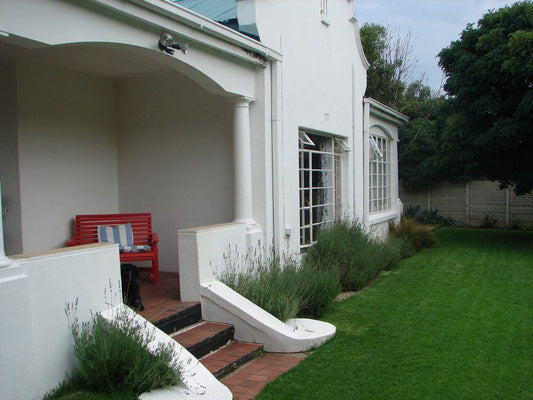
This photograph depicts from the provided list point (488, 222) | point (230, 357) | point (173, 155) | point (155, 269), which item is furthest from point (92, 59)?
point (488, 222)

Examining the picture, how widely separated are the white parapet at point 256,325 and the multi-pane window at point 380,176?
25.6 ft

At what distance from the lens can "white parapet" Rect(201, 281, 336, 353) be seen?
214 inches

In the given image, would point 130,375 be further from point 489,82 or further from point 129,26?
point 489,82

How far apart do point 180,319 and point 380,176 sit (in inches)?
407

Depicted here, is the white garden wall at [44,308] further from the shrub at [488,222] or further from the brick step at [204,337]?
the shrub at [488,222]

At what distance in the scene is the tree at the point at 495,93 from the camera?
12.3 meters

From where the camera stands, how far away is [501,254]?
1235cm

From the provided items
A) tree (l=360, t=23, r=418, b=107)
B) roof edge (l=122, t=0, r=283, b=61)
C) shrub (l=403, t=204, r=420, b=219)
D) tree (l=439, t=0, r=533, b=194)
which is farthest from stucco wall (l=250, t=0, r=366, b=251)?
tree (l=360, t=23, r=418, b=107)

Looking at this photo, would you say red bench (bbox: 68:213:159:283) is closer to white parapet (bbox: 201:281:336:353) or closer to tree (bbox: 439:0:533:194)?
white parapet (bbox: 201:281:336:353)

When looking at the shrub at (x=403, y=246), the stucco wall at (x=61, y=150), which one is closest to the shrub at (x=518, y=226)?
the shrub at (x=403, y=246)

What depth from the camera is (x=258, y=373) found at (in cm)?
484

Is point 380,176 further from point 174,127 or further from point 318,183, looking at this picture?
point 174,127

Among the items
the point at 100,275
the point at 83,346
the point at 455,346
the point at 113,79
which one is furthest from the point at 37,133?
the point at 455,346

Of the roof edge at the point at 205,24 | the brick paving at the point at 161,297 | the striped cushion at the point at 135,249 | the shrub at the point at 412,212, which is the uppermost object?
the roof edge at the point at 205,24
